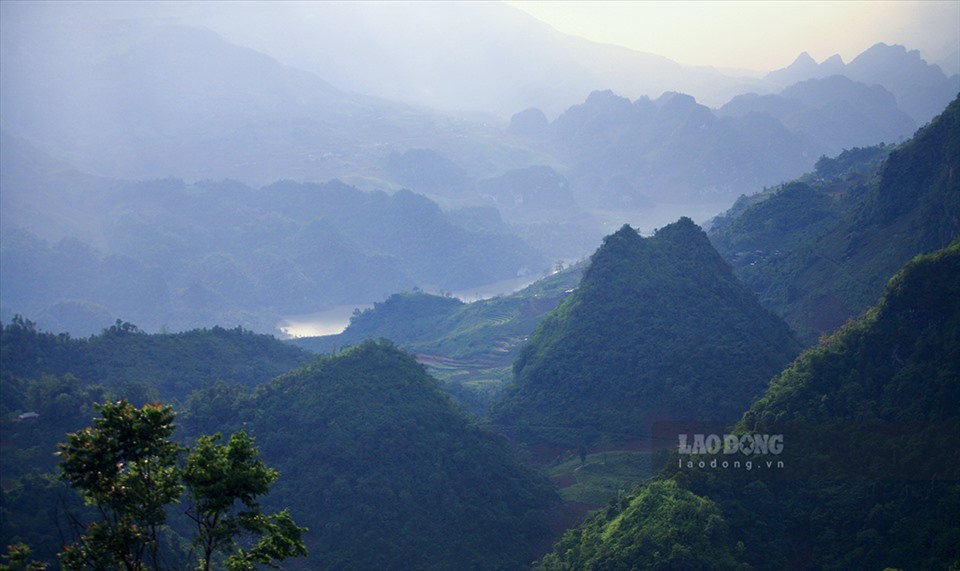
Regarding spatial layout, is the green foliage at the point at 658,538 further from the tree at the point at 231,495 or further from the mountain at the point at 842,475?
the tree at the point at 231,495

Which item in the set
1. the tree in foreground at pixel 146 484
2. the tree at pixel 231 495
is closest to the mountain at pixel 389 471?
the tree at pixel 231 495

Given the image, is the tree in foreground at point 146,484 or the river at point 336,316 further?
the river at point 336,316

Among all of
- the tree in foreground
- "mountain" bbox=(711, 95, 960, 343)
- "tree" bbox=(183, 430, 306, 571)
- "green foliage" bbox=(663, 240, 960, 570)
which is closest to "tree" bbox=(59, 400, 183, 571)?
the tree in foreground

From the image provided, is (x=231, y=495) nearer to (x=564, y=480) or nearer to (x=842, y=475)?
(x=842, y=475)

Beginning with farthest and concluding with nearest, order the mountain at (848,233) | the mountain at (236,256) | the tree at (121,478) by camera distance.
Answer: the mountain at (236,256) → the mountain at (848,233) → the tree at (121,478)

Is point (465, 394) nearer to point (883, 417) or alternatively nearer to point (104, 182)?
point (883, 417)

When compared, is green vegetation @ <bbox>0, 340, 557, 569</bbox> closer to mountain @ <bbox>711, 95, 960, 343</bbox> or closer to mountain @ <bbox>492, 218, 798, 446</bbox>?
mountain @ <bbox>492, 218, 798, 446</bbox>

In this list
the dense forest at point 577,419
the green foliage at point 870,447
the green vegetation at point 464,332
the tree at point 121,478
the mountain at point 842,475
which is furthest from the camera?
the green vegetation at point 464,332
